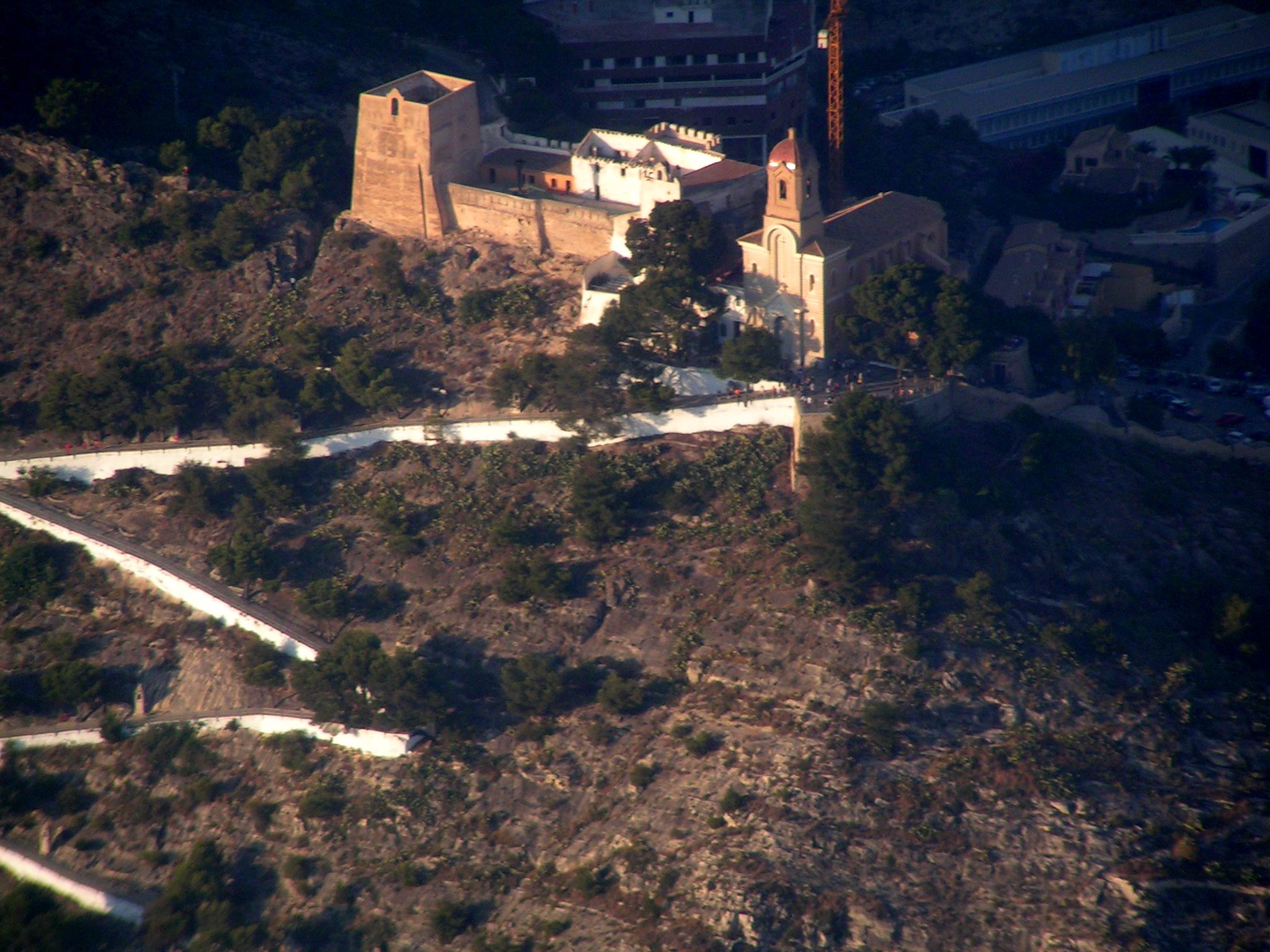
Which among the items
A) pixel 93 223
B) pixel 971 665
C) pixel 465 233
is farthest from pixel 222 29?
pixel 971 665

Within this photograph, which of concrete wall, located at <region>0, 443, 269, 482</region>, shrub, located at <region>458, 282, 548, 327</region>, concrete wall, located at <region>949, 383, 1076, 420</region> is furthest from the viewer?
shrub, located at <region>458, 282, 548, 327</region>

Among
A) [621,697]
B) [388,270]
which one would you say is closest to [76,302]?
[388,270]

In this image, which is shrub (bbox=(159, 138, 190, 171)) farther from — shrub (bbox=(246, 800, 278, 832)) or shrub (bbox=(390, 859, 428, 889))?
shrub (bbox=(390, 859, 428, 889))

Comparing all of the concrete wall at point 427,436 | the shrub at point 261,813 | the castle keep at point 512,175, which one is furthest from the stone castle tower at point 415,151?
the shrub at point 261,813

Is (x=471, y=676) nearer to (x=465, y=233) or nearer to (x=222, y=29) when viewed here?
(x=465, y=233)

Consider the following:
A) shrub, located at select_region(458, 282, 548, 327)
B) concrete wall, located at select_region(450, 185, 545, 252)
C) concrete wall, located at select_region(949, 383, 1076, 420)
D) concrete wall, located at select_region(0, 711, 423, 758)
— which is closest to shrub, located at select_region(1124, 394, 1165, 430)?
concrete wall, located at select_region(949, 383, 1076, 420)
